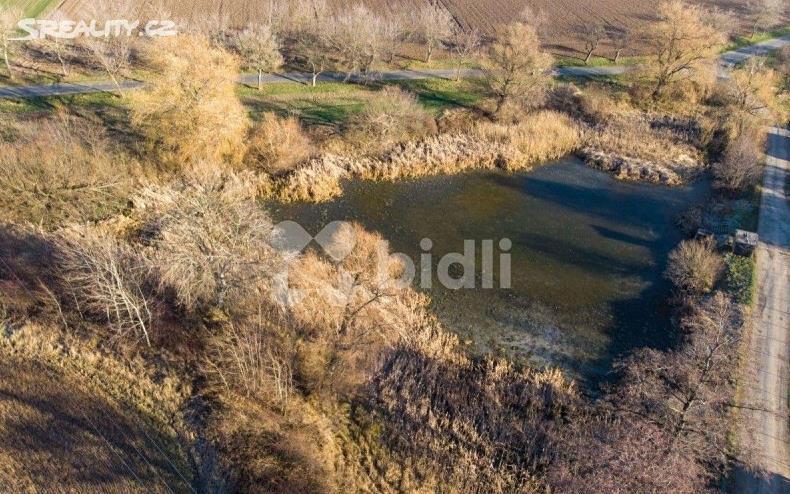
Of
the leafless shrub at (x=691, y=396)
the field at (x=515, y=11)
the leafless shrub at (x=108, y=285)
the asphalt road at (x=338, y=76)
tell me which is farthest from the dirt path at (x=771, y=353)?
the field at (x=515, y=11)

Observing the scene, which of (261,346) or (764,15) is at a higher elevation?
(764,15)

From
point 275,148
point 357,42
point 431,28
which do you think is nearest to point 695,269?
point 275,148

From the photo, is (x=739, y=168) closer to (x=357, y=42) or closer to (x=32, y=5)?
(x=357, y=42)

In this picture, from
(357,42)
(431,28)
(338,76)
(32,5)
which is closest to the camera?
(357,42)

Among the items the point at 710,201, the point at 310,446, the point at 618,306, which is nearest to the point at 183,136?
the point at 310,446

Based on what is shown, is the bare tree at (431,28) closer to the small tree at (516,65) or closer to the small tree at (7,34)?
the small tree at (516,65)

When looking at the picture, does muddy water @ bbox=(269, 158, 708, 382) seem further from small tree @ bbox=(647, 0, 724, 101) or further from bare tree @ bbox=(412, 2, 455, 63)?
bare tree @ bbox=(412, 2, 455, 63)
